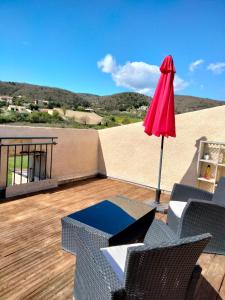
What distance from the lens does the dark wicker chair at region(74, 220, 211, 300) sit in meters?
1.21

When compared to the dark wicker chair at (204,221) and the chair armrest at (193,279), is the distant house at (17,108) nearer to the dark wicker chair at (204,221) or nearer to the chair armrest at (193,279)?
the dark wicker chair at (204,221)

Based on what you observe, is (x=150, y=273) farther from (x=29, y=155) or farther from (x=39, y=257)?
(x=29, y=155)

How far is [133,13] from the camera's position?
23.1ft

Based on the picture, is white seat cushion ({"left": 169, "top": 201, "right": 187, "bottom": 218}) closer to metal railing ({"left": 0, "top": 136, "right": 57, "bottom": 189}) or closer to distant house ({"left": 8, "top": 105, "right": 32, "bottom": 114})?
metal railing ({"left": 0, "top": 136, "right": 57, "bottom": 189})

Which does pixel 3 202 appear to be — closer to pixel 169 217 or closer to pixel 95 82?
pixel 169 217

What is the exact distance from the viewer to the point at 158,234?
246 cm

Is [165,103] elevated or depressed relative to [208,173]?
elevated

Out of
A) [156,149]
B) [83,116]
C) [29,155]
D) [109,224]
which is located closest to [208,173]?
[156,149]

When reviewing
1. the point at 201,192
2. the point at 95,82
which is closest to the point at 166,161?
the point at 201,192

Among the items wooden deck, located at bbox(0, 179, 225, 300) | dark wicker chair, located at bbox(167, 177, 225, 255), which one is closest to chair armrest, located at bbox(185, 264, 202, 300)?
wooden deck, located at bbox(0, 179, 225, 300)

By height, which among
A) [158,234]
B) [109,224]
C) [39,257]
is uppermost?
[109,224]

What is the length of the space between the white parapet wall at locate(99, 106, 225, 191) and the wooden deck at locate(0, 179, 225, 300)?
1.87m

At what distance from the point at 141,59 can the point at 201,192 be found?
16133mm

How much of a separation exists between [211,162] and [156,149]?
1.30 m
